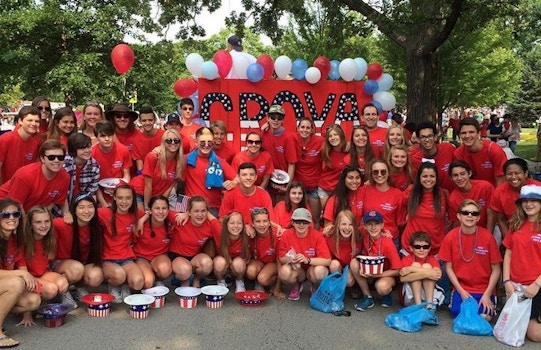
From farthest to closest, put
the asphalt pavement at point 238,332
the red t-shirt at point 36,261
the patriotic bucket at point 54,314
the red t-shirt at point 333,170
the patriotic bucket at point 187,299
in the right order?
the red t-shirt at point 333,170
the patriotic bucket at point 187,299
the red t-shirt at point 36,261
the patriotic bucket at point 54,314
the asphalt pavement at point 238,332

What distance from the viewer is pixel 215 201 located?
601 cm

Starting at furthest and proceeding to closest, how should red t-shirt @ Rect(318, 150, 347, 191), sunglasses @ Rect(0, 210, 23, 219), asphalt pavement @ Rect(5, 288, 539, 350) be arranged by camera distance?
1. red t-shirt @ Rect(318, 150, 347, 191)
2. sunglasses @ Rect(0, 210, 23, 219)
3. asphalt pavement @ Rect(5, 288, 539, 350)

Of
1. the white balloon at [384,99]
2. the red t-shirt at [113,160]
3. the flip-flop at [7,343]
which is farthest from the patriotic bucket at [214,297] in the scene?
the white balloon at [384,99]

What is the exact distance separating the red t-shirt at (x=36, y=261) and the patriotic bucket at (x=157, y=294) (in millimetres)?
957

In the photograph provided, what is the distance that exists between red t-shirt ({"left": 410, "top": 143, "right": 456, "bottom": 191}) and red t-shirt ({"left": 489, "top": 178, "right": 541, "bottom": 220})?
30.4 inches

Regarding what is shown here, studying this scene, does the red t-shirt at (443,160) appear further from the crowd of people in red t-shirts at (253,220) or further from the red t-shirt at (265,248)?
the red t-shirt at (265,248)

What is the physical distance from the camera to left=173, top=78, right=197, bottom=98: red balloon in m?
8.37

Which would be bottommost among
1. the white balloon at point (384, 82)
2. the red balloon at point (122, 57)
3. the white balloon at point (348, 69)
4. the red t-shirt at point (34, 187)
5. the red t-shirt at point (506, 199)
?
the red t-shirt at point (506, 199)

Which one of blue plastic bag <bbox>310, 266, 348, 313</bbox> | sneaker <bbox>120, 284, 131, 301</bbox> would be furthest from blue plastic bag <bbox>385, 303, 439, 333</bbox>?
sneaker <bbox>120, 284, 131, 301</bbox>

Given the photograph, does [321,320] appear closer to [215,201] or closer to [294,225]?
[294,225]

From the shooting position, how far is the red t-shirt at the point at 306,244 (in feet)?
16.8

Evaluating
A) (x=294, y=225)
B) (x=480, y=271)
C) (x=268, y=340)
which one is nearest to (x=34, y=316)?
(x=268, y=340)

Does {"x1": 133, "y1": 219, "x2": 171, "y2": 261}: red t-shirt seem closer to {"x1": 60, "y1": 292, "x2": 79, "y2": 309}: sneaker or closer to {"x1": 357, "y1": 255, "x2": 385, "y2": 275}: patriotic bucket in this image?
{"x1": 60, "y1": 292, "x2": 79, "y2": 309}: sneaker

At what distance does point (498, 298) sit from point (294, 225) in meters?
2.13
